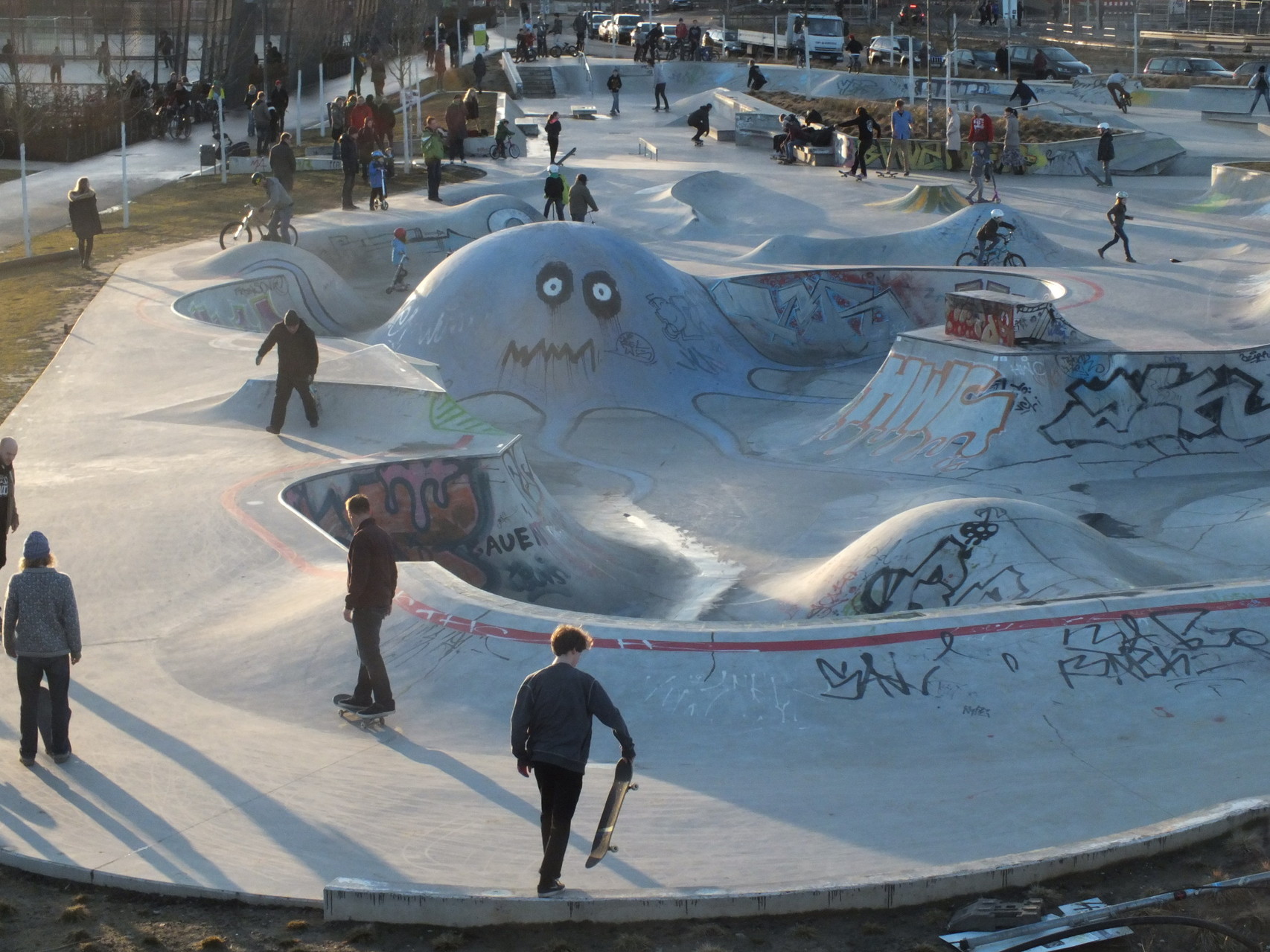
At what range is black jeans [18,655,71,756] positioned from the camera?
8125 millimetres

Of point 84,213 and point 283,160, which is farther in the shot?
point 283,160

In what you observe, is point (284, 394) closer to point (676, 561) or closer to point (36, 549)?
point (676, 561)

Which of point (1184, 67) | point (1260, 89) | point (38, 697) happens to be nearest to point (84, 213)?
point (38, 697)

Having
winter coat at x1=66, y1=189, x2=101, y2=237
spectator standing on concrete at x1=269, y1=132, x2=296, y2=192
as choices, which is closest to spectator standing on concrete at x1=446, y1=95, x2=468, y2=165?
spectator standing on concrete at x1=269, y1=132, x2=296, y2=192

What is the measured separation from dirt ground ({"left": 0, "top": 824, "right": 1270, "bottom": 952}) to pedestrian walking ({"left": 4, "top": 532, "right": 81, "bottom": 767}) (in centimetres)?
150

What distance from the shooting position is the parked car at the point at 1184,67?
52344mm

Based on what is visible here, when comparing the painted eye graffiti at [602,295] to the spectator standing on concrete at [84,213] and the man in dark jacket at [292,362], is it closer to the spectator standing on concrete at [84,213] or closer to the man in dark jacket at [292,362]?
the man in dark jacket at [292,362]

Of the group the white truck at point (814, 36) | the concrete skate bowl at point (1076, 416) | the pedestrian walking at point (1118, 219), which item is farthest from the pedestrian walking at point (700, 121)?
the concrete skate bowl at point (1076, 416)

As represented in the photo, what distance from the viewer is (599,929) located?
6.47 m

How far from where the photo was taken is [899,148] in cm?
3769

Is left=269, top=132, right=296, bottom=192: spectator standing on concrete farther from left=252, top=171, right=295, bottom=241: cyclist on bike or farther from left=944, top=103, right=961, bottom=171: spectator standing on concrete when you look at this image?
left=944, top=103, right=961, bottom=171: spectator standing on concrete

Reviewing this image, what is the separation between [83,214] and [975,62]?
41.0 meters

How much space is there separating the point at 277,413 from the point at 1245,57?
168 ft

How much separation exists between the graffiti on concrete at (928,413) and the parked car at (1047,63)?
3694cm
